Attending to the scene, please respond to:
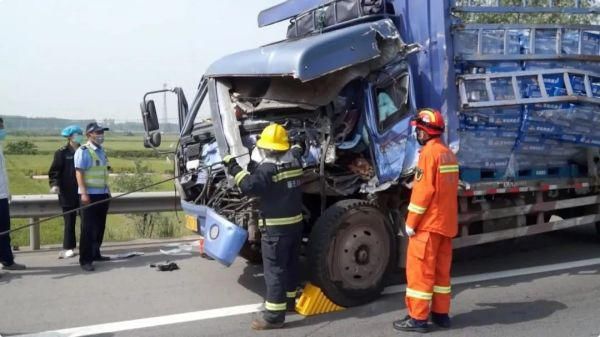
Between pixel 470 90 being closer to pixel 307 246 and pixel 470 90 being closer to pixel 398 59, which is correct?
pixel 398 59

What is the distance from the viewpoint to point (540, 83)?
5.70 meters

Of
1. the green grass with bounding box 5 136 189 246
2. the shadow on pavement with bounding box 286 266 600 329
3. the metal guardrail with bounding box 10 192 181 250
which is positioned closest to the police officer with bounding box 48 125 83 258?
the metal guardrail with bounding box 10 192 181 250

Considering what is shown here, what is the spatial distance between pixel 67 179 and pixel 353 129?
355cm

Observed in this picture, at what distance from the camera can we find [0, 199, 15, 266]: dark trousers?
6.27 meters

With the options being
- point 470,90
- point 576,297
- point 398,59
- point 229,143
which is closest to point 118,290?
point 229,143

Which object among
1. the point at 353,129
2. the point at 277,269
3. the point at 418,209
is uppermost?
the point at 353,129

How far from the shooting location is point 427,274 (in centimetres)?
442

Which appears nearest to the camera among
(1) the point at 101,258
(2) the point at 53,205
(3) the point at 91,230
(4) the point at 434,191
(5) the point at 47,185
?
(4) the point at 434,191

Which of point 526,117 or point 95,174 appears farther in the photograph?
point 95,174

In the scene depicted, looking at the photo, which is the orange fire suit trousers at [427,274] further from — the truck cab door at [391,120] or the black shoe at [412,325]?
the truck cab door at [391,120]

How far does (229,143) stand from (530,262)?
12.1 ft

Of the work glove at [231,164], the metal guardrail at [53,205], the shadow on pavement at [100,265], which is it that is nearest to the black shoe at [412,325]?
the work glove at [231,164]

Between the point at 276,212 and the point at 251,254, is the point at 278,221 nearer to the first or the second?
the point at 276,212

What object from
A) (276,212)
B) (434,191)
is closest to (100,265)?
(276,212)
